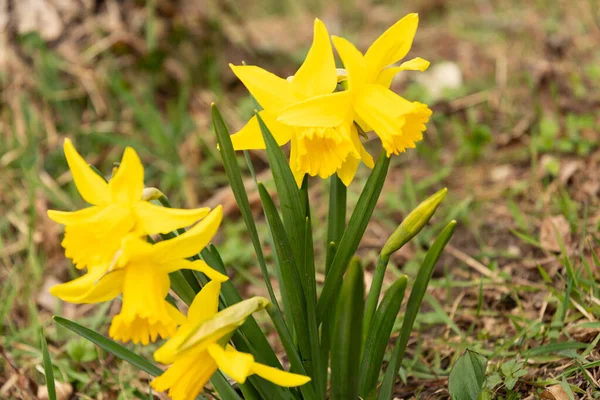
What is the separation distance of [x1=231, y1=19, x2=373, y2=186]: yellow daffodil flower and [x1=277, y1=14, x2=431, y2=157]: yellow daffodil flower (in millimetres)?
23

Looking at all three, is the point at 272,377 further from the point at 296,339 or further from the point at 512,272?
the point at 512,272

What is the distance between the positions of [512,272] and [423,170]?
0.98 metres

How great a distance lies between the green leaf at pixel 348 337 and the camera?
1018 millimetres

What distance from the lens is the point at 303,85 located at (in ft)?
3.65

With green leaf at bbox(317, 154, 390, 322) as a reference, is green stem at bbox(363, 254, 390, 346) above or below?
below

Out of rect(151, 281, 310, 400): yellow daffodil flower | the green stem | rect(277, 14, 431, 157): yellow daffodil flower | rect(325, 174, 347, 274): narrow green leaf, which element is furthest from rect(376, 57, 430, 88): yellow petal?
rect(151, 281, 310, 400): yellow daffodil flower

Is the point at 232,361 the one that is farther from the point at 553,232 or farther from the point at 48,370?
the point at 553,232

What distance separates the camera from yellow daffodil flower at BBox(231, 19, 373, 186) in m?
1.08

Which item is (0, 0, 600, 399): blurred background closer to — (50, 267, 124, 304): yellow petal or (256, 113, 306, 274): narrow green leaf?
(256, 113, 306, 274): narrow green leaf

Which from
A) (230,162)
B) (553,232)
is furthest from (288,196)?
(553,232)

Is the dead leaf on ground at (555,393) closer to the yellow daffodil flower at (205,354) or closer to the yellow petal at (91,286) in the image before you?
the yellow daffodil flower at (205,354)

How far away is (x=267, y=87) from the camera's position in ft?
3.63

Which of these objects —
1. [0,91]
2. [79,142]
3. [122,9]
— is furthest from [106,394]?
[122,9]

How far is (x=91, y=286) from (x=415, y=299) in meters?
0.58
